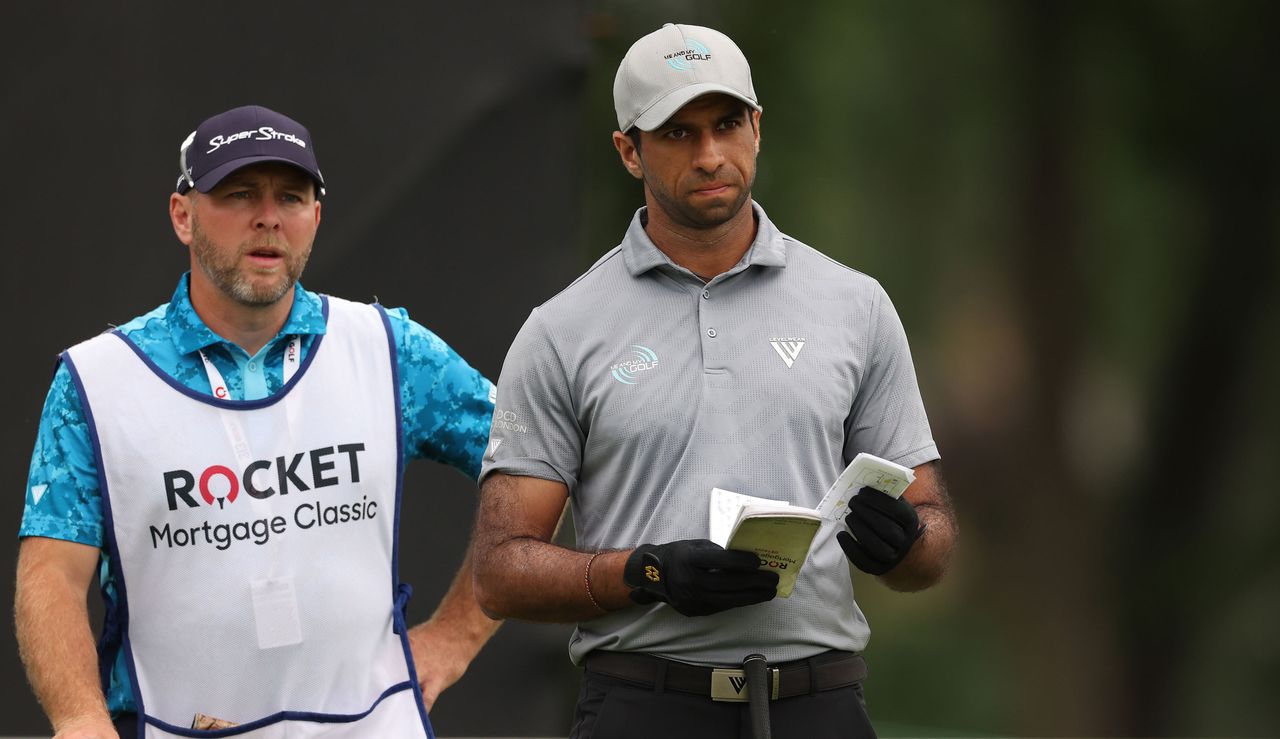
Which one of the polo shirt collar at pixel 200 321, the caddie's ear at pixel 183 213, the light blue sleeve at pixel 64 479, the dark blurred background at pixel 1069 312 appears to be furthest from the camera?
the dark blurred background at pixel 1069 312

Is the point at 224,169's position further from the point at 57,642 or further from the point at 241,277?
the point at 57,642

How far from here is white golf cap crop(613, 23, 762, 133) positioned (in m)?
2.81

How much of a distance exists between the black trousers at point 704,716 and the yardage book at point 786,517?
209 millimetres

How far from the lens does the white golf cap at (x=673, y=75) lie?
2812 millimetres

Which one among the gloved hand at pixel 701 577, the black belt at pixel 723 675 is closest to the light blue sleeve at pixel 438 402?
the black belt at pixel 723 675

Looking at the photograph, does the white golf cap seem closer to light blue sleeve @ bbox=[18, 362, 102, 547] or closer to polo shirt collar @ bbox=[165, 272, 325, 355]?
polo shirt collar @ bbox=[165, 272, 325, 355]

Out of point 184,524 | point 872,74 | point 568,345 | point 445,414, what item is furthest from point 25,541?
point 872,74

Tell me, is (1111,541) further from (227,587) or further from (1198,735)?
(227,587)

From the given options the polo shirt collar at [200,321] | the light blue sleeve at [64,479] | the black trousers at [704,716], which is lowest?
the black trousers at [704,716]

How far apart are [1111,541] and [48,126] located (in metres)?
6.48

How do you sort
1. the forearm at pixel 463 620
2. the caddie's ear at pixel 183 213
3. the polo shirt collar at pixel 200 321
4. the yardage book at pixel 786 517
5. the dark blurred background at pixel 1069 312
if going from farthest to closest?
the dark blurred background at pixel 1069 312 → the forearm at pixel 463 620 → the caddie's ear at pixel 183 213 → the polo shirt collar at pixel 200 321 → the yardage book at pixel 786 517

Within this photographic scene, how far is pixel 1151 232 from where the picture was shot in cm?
898

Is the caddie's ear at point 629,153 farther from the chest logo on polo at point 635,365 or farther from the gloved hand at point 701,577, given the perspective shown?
the gloved hand at point 701,577

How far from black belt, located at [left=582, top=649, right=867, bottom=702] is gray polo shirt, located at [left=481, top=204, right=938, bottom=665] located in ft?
0.06
